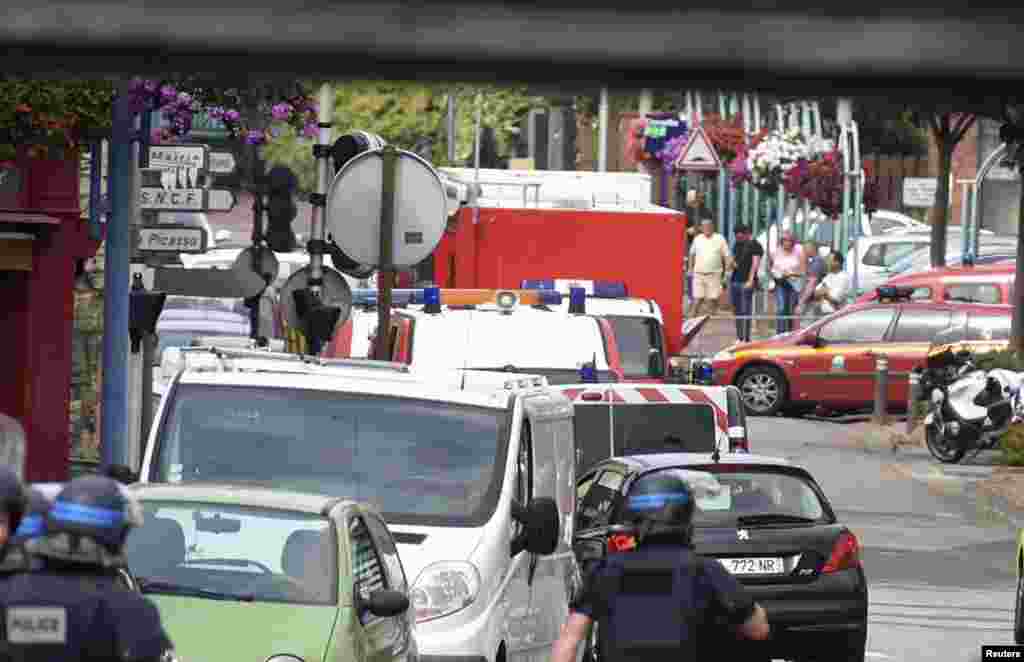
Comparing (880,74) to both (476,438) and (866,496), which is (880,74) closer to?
(476,438)

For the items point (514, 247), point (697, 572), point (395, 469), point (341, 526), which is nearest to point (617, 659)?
point (697, 572)

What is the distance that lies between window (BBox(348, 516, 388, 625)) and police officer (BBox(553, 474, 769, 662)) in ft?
6.49

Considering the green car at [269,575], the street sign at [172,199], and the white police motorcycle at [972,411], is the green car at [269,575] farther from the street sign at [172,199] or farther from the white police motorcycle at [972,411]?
the white police motorcycle at [972,411]

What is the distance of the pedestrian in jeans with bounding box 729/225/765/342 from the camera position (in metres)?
41.7

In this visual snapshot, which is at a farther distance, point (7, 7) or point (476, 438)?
point (476, 438)

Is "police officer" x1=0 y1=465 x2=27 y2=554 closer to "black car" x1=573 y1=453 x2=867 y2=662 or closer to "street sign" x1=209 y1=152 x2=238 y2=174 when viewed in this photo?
"black car" x1=573 y1=453 x2=867 y2=662

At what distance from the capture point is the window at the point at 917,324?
32.6 meters

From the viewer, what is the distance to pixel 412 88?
3.29 m

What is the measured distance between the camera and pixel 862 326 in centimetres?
3284

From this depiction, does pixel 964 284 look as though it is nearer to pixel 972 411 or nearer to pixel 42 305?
pixel 972 411

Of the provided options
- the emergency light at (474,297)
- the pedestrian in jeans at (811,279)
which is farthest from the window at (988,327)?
the emergency light at (474,297)

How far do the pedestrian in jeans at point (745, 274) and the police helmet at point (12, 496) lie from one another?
115 ft

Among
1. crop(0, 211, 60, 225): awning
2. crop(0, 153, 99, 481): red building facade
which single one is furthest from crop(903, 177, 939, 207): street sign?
crop(0, 211, 60, 225): awning

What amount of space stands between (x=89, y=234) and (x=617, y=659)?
12.7m
